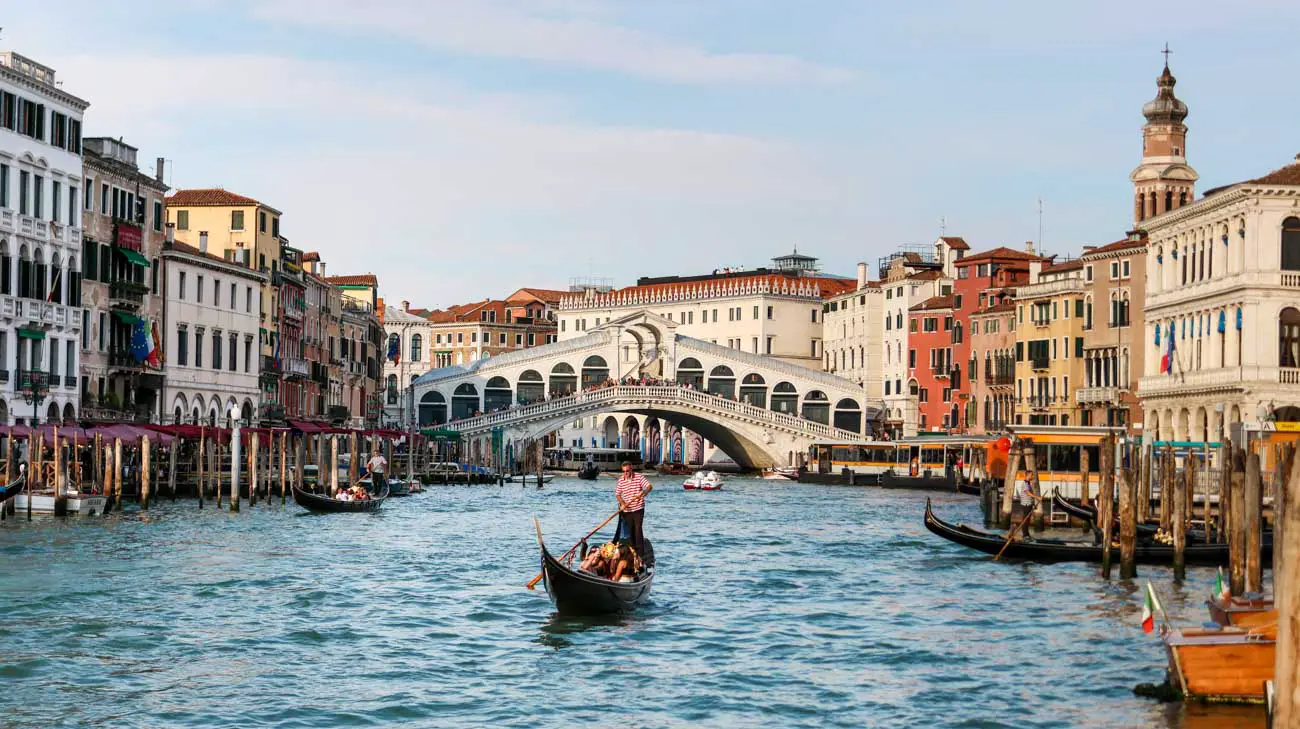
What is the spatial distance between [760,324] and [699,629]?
64070 mm

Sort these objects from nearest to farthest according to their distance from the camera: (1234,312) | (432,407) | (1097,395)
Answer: (1234,312) → (1097,395) → (432,407)

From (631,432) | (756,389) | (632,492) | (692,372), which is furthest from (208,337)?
(631,432)

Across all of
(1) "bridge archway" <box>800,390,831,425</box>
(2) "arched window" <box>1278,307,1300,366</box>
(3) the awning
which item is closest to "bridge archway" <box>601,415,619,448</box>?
(1) "bridge archway" <box>800,390,831,425</box>

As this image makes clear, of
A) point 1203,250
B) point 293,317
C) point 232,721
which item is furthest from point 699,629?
Result: point 293,317

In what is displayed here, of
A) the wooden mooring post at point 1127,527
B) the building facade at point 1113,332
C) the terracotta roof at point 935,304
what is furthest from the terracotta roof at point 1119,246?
the wooden mooring post at point 1127,527

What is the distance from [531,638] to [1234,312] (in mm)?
25549

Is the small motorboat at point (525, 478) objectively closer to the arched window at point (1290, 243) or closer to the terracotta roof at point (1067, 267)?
the terracotta roof at point (1067, 267)

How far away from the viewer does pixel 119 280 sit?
130ft

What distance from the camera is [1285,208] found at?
38469 millimetres

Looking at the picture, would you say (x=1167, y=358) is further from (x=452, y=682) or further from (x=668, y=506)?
(x=452, y=682)

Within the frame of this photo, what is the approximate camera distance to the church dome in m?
53.5

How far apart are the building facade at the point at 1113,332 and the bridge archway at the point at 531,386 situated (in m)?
23.4

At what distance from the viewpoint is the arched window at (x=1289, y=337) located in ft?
126

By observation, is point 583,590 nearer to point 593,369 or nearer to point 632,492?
point 632,492
